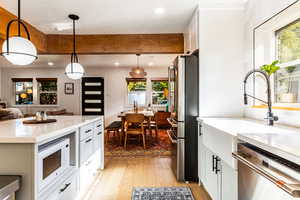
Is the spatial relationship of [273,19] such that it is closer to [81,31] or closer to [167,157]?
[167,157]

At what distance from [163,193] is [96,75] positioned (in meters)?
5.64

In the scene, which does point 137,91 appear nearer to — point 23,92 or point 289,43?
point 23,92

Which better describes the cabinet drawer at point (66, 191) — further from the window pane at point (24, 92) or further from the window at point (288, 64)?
the window pane at point (24, 92)

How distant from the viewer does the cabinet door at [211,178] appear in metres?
1.72

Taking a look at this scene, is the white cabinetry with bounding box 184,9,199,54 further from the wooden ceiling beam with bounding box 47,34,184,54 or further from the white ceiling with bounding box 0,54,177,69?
the white ceiling with bounding box 0,54,177,69

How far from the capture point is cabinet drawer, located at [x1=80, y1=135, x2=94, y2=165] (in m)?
2.07

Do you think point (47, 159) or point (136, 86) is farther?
point (136, 86)

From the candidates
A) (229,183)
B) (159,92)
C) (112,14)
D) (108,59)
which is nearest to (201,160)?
(229,183)

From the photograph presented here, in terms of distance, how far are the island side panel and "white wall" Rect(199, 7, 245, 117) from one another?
1.95 metres

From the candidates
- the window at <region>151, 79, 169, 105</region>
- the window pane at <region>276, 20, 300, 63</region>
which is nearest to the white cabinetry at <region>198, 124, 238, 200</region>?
the window pane at <region>276, 20, 300, 63</region>

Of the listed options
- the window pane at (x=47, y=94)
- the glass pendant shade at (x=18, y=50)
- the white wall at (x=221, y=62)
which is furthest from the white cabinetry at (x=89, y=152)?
the window pane at (x=47, y=94)

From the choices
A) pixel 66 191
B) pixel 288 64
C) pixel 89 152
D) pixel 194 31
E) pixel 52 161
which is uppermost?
pixel 194 31

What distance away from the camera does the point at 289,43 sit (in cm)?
181

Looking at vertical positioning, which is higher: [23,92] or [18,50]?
[18,50]
